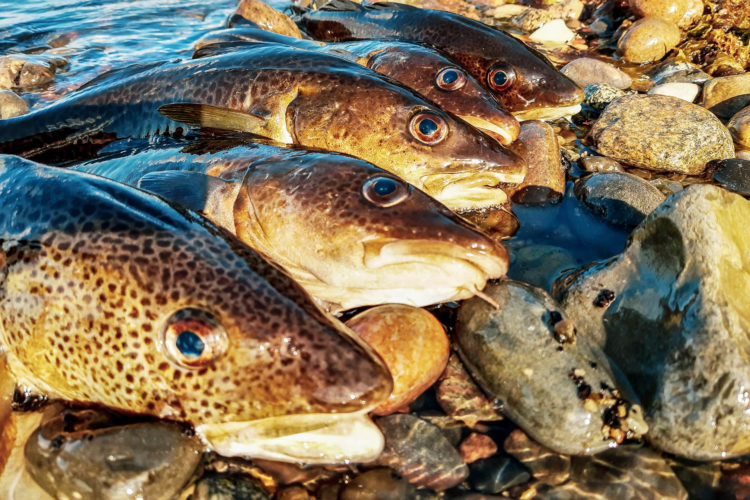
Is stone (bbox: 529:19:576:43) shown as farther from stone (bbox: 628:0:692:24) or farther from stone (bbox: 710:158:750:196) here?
stone (bbox: 710:158:750:196)

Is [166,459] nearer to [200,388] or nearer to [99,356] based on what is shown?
[200,388]

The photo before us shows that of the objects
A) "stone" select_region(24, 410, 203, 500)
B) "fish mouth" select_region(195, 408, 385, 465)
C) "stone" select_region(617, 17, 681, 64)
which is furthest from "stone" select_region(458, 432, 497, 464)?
"stone" select_region(617, 17, 681, 64)

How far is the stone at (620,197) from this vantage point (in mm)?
4816

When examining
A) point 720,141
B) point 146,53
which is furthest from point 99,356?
point 146,53

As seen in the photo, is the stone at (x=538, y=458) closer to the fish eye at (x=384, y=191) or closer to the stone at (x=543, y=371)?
the stone at (x=543, y=371)

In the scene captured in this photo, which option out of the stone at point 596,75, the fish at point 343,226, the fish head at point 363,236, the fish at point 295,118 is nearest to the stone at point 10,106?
the fish at point 295,118

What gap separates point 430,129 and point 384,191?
1171 millimetres

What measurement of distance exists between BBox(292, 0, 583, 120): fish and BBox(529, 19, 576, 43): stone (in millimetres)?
4118

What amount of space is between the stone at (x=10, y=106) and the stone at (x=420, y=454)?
270 inches

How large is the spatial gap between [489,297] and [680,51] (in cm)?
760

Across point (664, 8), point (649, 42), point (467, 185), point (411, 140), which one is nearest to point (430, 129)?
point (411, 140)

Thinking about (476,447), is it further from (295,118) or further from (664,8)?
(664,8)

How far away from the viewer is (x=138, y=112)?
18.1ft

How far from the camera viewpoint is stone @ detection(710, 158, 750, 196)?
18.0 feet
